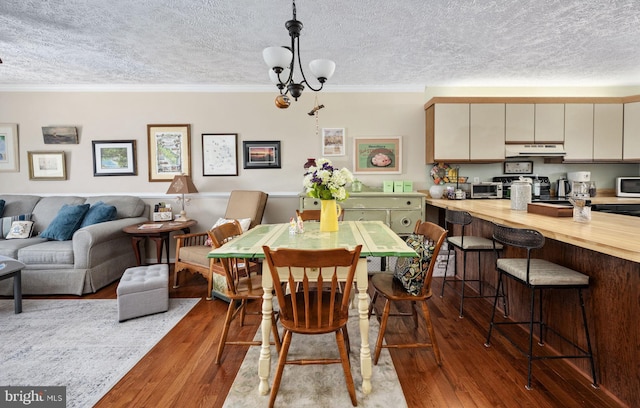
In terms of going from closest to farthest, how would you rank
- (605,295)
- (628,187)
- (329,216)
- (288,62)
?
(605,295) < (288,62) < (329,216) < (628,187)

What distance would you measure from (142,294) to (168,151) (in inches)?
93.5

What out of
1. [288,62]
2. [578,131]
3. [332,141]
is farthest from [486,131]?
[288,62]

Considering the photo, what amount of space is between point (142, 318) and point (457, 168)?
13.6ft

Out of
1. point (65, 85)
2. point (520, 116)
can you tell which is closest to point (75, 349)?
point (65, 85)

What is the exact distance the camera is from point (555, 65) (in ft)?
11.6

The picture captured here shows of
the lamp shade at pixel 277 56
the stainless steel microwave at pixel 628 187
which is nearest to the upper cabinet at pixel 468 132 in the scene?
the stainless steel microwave at pixel 628 187

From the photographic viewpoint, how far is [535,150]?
394cm

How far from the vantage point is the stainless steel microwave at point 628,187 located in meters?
4.06

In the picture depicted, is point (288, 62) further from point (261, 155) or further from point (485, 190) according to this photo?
point (485, 190)

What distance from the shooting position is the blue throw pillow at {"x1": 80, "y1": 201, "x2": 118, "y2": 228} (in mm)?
3670

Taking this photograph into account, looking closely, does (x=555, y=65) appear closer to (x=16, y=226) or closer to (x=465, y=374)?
(x=465, y=374)

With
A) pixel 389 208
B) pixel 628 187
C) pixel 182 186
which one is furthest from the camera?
pixel 628 187

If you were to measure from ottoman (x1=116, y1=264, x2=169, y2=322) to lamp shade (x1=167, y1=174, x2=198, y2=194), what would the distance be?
1.36 metres

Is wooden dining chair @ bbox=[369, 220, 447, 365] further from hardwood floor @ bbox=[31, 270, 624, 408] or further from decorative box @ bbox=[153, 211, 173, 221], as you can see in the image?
decorative box @ bbox=[153, 211, 173, 221]
